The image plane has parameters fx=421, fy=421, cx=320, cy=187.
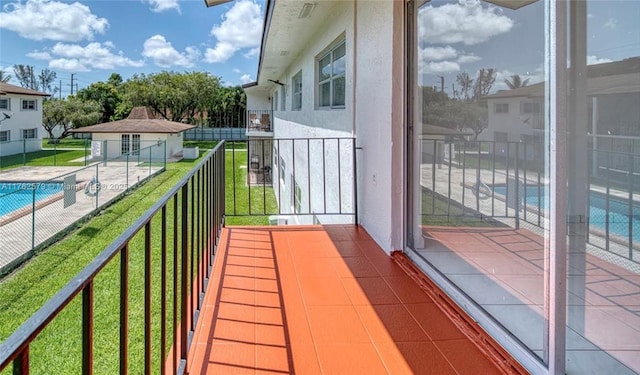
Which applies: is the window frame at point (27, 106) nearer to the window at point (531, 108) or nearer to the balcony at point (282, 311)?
the balcony at point (282, 311)

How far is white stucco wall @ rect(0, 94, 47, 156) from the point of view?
2854 centimetres

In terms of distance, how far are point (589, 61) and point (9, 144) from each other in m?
34.6

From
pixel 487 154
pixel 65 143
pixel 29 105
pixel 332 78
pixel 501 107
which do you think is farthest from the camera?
pixel 65 143

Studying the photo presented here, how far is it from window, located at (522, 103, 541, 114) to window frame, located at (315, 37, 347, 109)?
3.35 metres

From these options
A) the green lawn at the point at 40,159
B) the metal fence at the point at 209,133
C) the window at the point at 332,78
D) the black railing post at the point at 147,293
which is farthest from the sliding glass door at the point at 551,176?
the metal fence at the point at 209,133

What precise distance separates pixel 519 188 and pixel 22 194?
511 inches

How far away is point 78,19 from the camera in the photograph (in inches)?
2694

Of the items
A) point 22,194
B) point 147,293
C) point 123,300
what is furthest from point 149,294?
point 22,194

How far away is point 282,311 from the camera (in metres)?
2.34

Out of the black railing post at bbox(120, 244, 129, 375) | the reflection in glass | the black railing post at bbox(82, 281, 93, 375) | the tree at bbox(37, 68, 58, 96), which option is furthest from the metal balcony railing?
the tree at bbox(37, 68, 58, 96)

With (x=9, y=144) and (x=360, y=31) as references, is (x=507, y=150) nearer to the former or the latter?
(x=360, y=31)

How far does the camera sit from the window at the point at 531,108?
5.18 feet

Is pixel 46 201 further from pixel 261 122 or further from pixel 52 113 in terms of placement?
pixel 52 113

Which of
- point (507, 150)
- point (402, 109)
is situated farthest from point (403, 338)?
point (402, 109)
